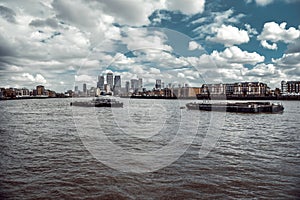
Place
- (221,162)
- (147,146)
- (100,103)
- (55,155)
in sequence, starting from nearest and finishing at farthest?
1. (221,162)
2. (55,155)
3. (147,146)
4. (100,103)

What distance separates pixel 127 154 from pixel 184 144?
4.69 meters

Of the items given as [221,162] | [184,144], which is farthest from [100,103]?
[221,162]

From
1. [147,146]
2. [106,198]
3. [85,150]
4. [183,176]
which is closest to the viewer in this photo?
[106,198]

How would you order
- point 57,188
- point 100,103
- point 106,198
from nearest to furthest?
point 106,198, point 57,188, point 100,103

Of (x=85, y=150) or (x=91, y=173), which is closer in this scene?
(x=91, y=173)

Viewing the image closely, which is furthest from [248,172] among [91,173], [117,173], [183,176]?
[91,173]

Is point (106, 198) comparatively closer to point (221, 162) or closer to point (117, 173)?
point (117, 173)

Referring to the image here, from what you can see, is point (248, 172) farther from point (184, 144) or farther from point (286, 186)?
point (184, 144)

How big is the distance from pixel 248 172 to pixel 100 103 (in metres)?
65.9

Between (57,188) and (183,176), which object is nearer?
(57,188)

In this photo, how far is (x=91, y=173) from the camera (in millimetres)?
10461

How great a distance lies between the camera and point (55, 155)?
13445 mm

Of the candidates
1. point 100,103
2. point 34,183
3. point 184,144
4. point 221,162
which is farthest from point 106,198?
point 100,103

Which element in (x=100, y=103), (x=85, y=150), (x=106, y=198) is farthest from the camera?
(x=100, y=103)
